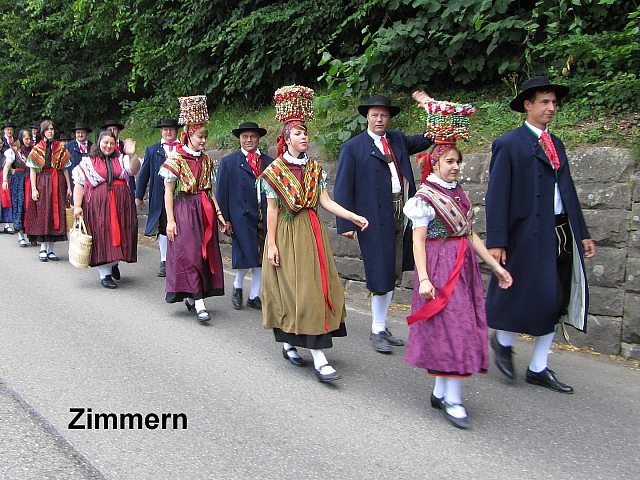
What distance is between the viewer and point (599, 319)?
224 inches

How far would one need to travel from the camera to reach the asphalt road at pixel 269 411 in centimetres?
373

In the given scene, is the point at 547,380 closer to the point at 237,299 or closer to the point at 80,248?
the point at 237,299

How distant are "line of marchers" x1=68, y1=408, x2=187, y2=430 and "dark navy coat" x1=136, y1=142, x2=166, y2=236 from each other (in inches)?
193

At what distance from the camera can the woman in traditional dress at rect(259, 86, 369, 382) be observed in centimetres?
505

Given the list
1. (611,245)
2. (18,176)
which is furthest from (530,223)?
(18,176)

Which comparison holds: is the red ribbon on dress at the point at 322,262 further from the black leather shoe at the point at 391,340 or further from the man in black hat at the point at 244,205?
the man in black hat at the point at 244,205

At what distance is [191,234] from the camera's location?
22.4ft

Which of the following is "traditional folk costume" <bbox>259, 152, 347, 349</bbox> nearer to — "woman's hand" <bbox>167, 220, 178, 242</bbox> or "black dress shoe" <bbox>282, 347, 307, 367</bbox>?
"black dress shoe" <bbox>282, 347, 307, 367</bbox>

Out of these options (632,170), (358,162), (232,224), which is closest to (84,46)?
(232,224)

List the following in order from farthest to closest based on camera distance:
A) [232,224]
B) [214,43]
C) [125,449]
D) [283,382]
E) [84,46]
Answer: [84,46], [214,43], [232,224], [283,382], [125,449]

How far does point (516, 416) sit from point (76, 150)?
395 inches

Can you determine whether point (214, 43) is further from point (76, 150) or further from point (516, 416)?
point (516, 416)

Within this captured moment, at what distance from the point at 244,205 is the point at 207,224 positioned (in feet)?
2.11

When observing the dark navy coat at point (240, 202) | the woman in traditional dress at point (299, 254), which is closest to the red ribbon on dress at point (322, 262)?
the woman in traditional dress at point (299, 254)
